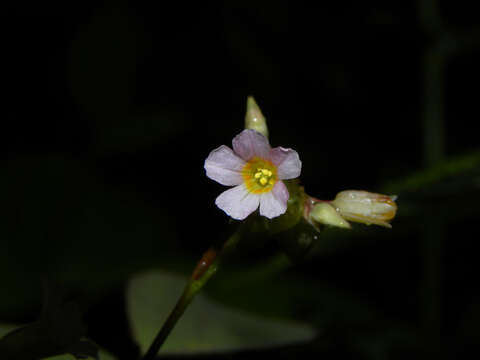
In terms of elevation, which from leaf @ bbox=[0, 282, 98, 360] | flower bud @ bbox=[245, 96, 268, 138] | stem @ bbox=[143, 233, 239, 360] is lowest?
leaf @ bbox=[0, 282, 98, 360]

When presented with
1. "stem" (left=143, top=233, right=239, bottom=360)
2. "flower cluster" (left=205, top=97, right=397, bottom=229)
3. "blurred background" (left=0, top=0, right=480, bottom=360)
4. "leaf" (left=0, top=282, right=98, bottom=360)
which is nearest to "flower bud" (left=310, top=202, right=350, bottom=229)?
"flower cluster" (left=205, top=97, right=397, bottom=229)

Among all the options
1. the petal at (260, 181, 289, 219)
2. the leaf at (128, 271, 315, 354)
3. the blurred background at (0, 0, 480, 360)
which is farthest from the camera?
the blurred background at (0, 0, 480, 360)

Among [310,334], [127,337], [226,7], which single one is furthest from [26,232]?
[310,334]

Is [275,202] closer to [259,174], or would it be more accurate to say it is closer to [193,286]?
[259,174]

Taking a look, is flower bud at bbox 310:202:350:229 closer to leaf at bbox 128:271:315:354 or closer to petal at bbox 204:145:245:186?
petal at bbox 204:145:245:186

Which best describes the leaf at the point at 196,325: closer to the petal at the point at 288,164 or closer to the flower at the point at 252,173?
the flower at the point at 252,173

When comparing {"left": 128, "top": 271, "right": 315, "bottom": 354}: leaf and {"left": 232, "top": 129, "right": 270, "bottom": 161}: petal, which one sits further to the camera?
{"left": 128, "top": 271, "right": 315, "bottom": 354}: leaf

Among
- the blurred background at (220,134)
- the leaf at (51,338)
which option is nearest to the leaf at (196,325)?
the leaf at (51,338)

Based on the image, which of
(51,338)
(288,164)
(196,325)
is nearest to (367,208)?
(288,164)
